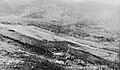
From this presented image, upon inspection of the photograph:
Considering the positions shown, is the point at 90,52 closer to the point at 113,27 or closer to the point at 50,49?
the point at 50,49

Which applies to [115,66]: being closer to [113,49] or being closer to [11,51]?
[113,49]

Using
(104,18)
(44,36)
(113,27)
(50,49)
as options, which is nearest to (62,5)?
(104,18)

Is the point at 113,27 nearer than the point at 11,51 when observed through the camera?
No

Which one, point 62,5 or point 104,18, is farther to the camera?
point 62,5

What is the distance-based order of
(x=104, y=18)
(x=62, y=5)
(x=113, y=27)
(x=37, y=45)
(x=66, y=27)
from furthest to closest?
Answer: (x=62, y=5), (x=104, y=18), (x=113, y=27), (x=66, y=27), (x=37, y=45)

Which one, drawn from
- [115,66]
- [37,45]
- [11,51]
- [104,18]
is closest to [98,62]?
[115,66]

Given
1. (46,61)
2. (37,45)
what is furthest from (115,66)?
(37,45)

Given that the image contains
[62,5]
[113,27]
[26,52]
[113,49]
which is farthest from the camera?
[62,5]

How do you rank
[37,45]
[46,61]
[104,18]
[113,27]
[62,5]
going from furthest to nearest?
[62,5] < [104,18] < [113,27] < [37,45] < [46,61]

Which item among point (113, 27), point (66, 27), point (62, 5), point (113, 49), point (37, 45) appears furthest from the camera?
point (62, 5)
